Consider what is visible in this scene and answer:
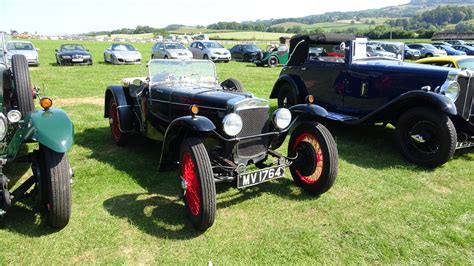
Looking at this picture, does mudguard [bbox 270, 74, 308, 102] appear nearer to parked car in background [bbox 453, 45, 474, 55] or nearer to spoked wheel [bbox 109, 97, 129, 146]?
spoked wheel [bbox 109, 97, 129, 146]

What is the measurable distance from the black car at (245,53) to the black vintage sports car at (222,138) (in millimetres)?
18627

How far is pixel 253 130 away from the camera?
13.4 ft

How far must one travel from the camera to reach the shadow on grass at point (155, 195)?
359cm

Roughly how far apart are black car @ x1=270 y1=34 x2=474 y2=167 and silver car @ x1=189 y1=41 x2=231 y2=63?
49.3 feet

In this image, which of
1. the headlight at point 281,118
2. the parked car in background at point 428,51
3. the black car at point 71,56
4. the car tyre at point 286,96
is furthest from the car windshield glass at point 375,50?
the parked car in background at point 428,51

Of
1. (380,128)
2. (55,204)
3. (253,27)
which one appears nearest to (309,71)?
(380,128)

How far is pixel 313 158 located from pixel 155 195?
185 cm

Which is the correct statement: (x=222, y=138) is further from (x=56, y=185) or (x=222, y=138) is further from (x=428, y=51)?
(x=428, y=51)

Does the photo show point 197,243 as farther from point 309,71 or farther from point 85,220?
point 309,71

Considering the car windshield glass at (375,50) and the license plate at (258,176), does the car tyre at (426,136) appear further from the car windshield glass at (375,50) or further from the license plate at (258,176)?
the license plate at (258,176)

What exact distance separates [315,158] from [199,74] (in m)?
2.26

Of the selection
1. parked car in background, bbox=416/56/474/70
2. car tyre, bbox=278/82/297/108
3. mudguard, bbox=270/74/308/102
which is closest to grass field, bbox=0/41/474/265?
mudguard, bbox=270/74/308/102

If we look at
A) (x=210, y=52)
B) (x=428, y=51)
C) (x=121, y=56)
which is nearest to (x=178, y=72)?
(x=121, y=56)

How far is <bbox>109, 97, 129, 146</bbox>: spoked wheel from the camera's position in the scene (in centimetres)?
591
